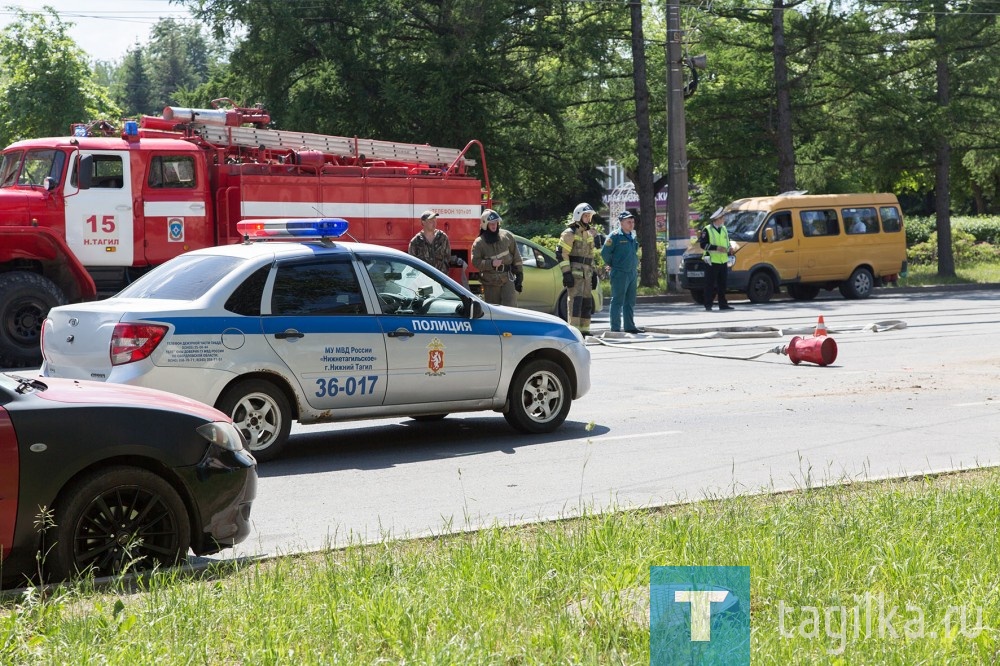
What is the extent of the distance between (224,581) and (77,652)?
1.21 metres

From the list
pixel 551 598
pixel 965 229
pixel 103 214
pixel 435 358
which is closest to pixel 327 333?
pixel 435 358

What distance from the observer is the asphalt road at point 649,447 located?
7.26 m

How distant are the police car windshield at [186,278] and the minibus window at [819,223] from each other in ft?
67.3

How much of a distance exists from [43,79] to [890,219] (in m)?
21.8

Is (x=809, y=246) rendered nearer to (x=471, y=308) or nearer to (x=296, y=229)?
(x=471, y=308)

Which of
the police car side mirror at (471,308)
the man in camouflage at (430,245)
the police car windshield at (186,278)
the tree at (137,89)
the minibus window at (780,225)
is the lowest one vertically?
the police car side mirror at (471,308)

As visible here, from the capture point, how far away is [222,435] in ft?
19.6

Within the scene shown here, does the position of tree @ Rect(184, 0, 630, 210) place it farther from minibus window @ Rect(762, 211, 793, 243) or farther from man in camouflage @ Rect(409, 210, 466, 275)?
man in camouflage @ Rect(409, 210, 466, 275)

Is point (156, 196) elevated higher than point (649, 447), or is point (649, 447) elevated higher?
point (156, 196)

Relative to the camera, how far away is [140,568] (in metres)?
5.66

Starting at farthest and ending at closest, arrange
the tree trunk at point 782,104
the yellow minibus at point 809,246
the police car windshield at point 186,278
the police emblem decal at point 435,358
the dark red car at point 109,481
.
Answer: the tree trunk at point 782,104, the yellow minibus at point 809,246, the police emblem decal at point 435,358, the police car windshield at point 186,278, the dark red car at point 109,481

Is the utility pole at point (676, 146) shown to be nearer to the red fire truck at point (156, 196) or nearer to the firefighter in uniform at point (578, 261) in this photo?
the red fire truck at point (156, 196)

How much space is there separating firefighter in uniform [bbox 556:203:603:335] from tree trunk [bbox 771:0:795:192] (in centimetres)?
1617

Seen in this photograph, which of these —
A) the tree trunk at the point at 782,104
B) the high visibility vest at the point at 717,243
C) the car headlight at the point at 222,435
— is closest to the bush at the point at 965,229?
the tree trunk at the point at 782,104
